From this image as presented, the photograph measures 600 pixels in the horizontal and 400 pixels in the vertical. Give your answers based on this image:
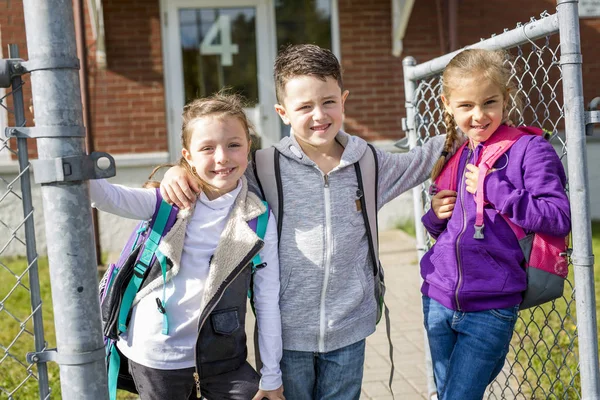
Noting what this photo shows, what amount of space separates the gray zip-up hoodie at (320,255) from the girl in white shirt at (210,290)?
8cm

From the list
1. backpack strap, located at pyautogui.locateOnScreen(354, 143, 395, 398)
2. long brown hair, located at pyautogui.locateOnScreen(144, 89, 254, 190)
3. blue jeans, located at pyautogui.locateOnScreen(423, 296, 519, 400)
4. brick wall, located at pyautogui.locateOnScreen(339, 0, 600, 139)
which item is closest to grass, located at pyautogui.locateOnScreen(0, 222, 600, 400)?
blue jeans, located at pyautogui.locateOnScreen(423, 296, 519, 400)

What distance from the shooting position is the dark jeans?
7.23ft

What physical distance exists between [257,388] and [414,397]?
1623 millimetres

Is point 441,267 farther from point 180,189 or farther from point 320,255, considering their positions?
point 180,189

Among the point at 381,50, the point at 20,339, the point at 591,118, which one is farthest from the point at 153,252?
the point at 381,50

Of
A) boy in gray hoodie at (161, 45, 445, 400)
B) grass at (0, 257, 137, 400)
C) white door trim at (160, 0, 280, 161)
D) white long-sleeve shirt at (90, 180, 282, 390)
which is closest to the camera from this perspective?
white long-sleeve shirt at (90, 180, 282, 390)

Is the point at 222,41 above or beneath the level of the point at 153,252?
above

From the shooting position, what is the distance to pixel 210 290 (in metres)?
2.14

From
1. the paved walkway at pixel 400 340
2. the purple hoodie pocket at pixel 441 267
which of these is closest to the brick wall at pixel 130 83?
the paved walkway at pixel 400 340

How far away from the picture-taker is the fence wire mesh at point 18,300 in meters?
1.81

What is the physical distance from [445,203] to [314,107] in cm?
56

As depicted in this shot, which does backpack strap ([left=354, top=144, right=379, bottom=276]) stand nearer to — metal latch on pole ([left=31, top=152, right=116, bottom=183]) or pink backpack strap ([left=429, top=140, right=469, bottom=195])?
pink backpack strap ([left=429, top=140, right=469, bottom=195])

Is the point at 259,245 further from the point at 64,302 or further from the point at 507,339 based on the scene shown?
the point at 507,339

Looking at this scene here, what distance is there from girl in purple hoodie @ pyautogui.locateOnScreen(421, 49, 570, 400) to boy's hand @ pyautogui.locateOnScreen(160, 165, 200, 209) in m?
0.84
